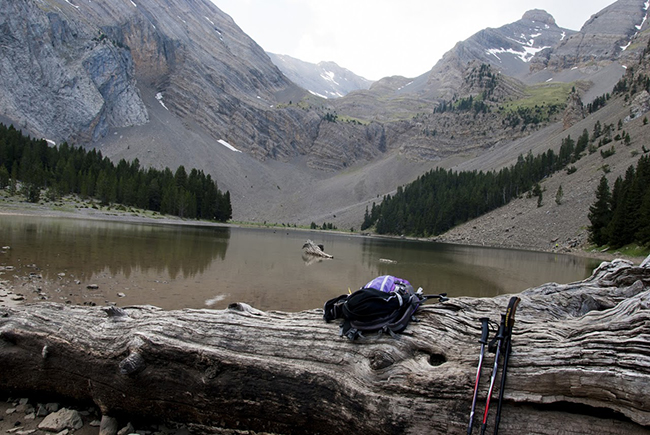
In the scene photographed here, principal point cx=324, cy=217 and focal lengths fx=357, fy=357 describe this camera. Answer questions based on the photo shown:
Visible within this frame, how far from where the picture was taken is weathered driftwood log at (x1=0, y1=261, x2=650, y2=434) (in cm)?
370

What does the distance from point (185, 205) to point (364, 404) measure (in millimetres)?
94638

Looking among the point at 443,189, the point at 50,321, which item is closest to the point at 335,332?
the point at 50,321

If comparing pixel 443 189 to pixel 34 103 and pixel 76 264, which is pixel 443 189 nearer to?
pixel 76 264

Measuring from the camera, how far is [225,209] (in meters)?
107

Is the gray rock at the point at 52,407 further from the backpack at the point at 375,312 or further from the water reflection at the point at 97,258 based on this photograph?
the water reflection at the point at 97,258

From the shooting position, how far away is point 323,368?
4.71 m

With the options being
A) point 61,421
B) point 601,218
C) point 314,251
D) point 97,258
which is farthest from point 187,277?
point 601,218

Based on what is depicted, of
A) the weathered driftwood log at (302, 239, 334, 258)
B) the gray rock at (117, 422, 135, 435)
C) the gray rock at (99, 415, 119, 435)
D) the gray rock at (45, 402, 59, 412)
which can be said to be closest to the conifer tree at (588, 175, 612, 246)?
the weathered driftwood log at (302, 239, 334, 258)

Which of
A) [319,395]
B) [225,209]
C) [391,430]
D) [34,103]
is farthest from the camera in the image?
[34,103]

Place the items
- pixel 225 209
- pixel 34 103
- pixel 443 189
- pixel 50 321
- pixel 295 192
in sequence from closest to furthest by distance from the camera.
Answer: pixel 50 321 → pixel 225 209 → pixel 443 189 → pixel 34 103 → pixel 295 192

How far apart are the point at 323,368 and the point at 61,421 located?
167 inches

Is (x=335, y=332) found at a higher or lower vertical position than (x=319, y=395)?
higher

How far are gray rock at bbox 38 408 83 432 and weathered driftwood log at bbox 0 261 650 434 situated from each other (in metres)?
0.28

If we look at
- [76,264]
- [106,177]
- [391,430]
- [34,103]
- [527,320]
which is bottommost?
[76,264]
